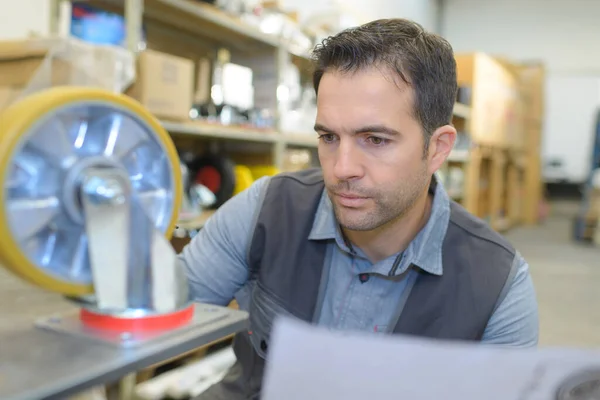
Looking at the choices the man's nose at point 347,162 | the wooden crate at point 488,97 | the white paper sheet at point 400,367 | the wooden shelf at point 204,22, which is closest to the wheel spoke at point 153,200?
the white paper sheet at point 400,367

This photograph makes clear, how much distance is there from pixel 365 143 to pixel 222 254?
321mm

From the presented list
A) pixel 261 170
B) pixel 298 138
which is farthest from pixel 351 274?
pixel 298 138

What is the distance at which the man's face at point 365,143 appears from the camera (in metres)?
0.87

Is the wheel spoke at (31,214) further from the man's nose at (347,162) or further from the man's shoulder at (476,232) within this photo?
the man's shoulder at (476,232)

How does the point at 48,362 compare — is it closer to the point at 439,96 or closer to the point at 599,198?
the point at 439,96

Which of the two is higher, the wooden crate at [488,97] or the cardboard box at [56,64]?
the wooden crate at [488,97]

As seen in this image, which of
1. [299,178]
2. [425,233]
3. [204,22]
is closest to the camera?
→ [425,233]

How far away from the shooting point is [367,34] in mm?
946

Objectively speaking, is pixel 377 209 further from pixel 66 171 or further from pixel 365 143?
pixel 66 171

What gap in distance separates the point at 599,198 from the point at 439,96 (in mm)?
5200

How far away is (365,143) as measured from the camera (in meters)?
0.90

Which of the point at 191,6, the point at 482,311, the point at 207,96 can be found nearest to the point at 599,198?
the point at 207,96

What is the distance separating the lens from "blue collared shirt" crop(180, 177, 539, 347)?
927 mm

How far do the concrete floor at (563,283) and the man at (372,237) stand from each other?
0.37 m
